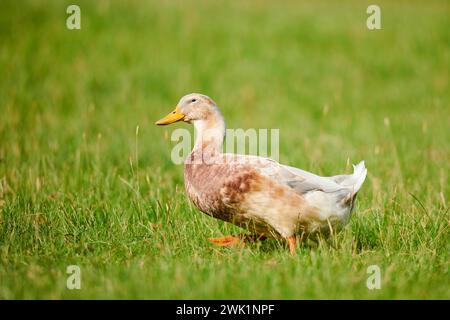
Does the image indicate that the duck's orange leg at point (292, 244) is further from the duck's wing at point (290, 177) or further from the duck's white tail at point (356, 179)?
the duck's white tail at point (356, 179)

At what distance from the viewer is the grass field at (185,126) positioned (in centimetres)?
355

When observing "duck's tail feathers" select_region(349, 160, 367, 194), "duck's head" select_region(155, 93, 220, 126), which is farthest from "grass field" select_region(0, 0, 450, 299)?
"duck's tail feathers" select_region(349, 160, 367, 194)

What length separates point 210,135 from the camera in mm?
4152

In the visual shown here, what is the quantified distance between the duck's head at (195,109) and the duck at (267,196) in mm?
236

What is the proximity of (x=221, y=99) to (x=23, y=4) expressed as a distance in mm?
4169

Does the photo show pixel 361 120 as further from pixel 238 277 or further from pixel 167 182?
pixel 238 277

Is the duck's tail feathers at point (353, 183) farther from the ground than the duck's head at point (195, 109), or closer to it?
closer to it

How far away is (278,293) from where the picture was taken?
334cm

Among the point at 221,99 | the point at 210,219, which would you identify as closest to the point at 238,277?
the point at 210,219

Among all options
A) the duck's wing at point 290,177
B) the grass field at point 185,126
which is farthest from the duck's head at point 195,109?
the duck's wing at point 290,177

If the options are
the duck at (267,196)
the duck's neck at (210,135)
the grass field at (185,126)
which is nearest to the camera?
the grass field at (185,126)

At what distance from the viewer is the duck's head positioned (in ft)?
13.7

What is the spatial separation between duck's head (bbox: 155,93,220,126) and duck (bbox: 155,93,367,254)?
9.3 inches

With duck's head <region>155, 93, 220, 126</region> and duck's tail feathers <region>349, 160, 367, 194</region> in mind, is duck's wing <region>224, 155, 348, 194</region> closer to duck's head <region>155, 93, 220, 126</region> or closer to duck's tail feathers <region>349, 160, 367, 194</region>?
duck's tail feathers <region>349, 160, 367, 194</region>
